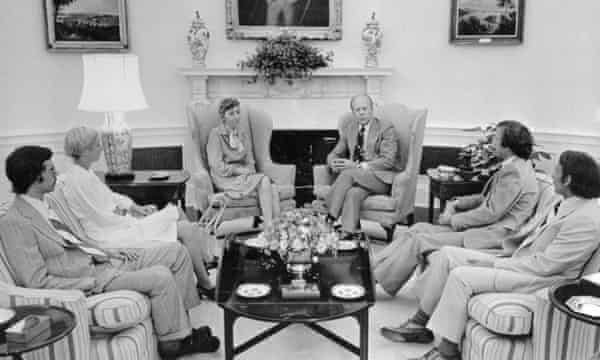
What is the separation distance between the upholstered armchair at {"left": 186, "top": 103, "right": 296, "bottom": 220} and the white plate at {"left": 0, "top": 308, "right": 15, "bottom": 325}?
2858mm

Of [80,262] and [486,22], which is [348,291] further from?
[486,22]

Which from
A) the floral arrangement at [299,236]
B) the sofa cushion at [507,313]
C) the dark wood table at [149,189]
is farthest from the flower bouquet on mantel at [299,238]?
the dark wood table at [149,189]

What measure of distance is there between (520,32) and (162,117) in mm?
4060

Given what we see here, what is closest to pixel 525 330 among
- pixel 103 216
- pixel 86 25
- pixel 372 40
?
pixel 103 216

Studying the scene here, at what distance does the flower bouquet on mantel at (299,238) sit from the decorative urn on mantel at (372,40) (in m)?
3.77

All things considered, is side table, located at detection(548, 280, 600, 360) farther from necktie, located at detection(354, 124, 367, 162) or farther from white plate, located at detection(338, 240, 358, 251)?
necktie, located at detection(354, 124, 367, 162)

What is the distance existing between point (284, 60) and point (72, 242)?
12.5 ft

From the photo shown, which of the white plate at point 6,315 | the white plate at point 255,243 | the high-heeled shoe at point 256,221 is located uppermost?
the white plate at point 6,315

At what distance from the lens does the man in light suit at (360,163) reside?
17.4 feet

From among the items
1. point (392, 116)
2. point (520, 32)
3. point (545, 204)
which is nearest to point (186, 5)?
point (392, 116)

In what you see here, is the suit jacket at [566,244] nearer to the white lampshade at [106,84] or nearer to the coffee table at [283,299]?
the coffee table at [283,299]

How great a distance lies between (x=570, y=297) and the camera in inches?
100

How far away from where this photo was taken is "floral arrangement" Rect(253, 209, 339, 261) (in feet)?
10.7

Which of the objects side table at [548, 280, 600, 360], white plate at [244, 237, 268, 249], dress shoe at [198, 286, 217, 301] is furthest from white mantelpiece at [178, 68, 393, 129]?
side table at [548, 280, 600, 360]
